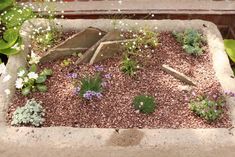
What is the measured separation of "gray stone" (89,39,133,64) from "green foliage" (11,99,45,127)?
0.51 metres

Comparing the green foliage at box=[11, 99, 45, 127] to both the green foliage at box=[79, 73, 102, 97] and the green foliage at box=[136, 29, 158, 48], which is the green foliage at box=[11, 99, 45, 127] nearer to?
the green foliage at box=[79, 73, 102, 97]

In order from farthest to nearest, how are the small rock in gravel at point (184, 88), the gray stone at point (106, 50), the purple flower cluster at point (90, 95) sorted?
1. the gray stone at point (106, 50)
2. the small rock in gravel at point (184, 88)
3. the purple flower cluster at point (90, 95)

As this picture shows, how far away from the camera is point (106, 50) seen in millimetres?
2789

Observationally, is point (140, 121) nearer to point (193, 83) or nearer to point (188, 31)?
point (193, 83)

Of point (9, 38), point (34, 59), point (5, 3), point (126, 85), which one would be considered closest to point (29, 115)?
point (34, 59)

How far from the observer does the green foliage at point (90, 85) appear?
256cm

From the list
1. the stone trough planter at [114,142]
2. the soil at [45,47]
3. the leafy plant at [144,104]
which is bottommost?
the stone trough planter at [114,142]

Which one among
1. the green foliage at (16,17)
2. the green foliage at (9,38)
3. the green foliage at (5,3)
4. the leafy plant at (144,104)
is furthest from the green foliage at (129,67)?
the green foliage at (5,3)

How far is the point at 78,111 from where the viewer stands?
8.16 feet

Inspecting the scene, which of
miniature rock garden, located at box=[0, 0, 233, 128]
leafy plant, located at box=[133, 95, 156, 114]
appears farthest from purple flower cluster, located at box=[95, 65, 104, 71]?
leafy plant, located at box=[133, 95, 156, 114]

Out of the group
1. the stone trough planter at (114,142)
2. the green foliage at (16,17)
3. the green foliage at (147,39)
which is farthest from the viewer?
the green foliage at (16,17)

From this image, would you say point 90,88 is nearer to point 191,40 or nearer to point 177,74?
point 177,74

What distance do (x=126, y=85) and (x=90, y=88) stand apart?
0.77 ft

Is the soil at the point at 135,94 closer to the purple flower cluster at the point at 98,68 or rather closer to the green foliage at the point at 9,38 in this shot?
the purple flower cluster at the point at 98,68
